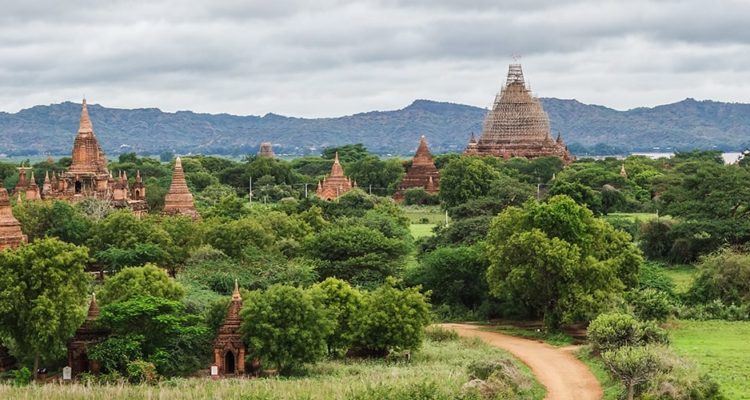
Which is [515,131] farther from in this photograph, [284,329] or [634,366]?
[634,366]

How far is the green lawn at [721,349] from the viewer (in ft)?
114

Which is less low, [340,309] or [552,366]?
[340,309]

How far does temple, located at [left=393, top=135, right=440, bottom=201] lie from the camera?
335 ft

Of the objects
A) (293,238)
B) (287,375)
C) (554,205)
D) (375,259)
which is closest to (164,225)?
(293,238)

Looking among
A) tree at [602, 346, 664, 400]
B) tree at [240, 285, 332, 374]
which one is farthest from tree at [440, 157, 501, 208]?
tree at [602, 346, 664, 400]

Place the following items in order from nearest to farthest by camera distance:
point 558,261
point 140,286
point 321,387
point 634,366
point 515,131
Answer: point 634,366 → point 321,387 → point 140,286 → point 558,261 → point 515,131

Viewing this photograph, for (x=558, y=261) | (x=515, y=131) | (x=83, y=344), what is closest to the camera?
(x=83, y=344)

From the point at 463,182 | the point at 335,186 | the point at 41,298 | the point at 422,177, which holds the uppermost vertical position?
the point at 463,182

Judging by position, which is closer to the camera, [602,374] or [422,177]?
[602,374]

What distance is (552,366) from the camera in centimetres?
3919

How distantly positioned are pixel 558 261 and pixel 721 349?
272 inches

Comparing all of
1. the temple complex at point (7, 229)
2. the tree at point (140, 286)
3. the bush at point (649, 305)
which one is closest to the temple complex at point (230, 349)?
the tree at point (140, 286)

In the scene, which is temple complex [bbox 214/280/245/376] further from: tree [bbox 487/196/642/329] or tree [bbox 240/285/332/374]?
tree [bbox 487/196/642/329]

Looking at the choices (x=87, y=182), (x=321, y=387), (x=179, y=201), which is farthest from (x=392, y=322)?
(x=87, y=182)
